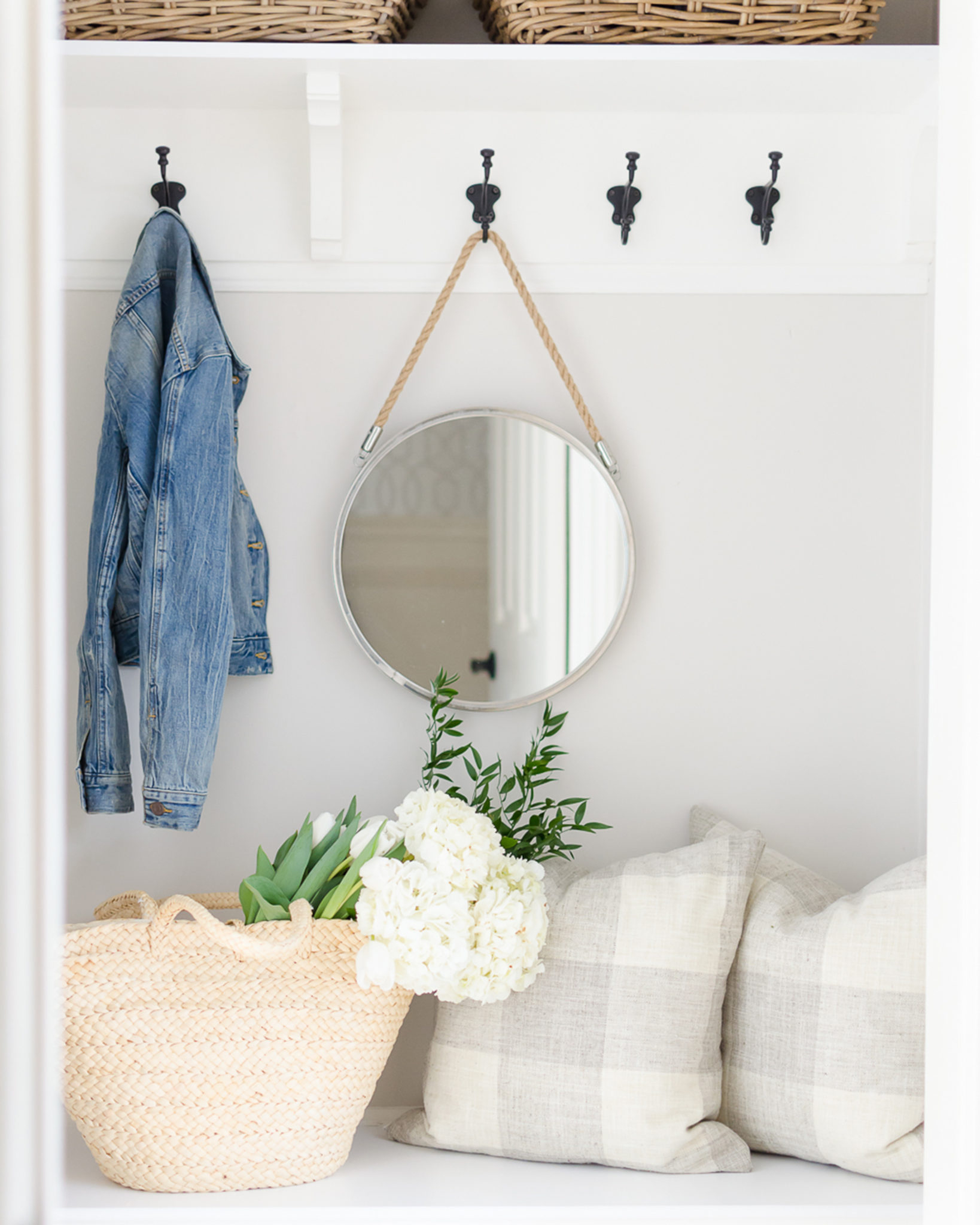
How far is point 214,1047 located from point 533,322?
1.05 meters

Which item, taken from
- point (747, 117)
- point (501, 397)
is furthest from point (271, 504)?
point (747, 117)

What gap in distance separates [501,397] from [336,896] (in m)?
0.76

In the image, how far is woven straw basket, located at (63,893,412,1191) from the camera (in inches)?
44.3

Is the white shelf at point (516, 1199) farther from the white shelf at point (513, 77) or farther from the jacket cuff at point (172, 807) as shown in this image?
the white shelf at point (513, 77)

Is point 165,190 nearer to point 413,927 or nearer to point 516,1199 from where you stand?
point 413,927

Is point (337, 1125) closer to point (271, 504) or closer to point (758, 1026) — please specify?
point (758, 1026)

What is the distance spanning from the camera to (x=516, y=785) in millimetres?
1530

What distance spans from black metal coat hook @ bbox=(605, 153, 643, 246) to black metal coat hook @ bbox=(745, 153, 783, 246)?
6.5 inches

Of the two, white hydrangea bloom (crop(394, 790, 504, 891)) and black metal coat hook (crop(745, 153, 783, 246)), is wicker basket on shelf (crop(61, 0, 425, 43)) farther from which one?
white hydrangea bloom (crop(394, 790, 504, 891))

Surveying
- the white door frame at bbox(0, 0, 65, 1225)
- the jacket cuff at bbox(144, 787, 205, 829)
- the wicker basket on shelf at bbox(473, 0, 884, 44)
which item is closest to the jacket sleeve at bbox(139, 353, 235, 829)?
the jacket cuff at bbox(144, 787, 205, 829)

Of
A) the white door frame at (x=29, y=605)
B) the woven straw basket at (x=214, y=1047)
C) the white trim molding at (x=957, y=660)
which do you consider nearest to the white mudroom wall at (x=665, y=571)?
the woven straw basket at (x=214, y=1047)

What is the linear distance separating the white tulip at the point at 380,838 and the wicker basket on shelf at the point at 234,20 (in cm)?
99

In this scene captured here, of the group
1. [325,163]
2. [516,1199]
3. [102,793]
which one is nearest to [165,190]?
[325,163]

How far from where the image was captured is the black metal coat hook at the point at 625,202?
1.50 meters
